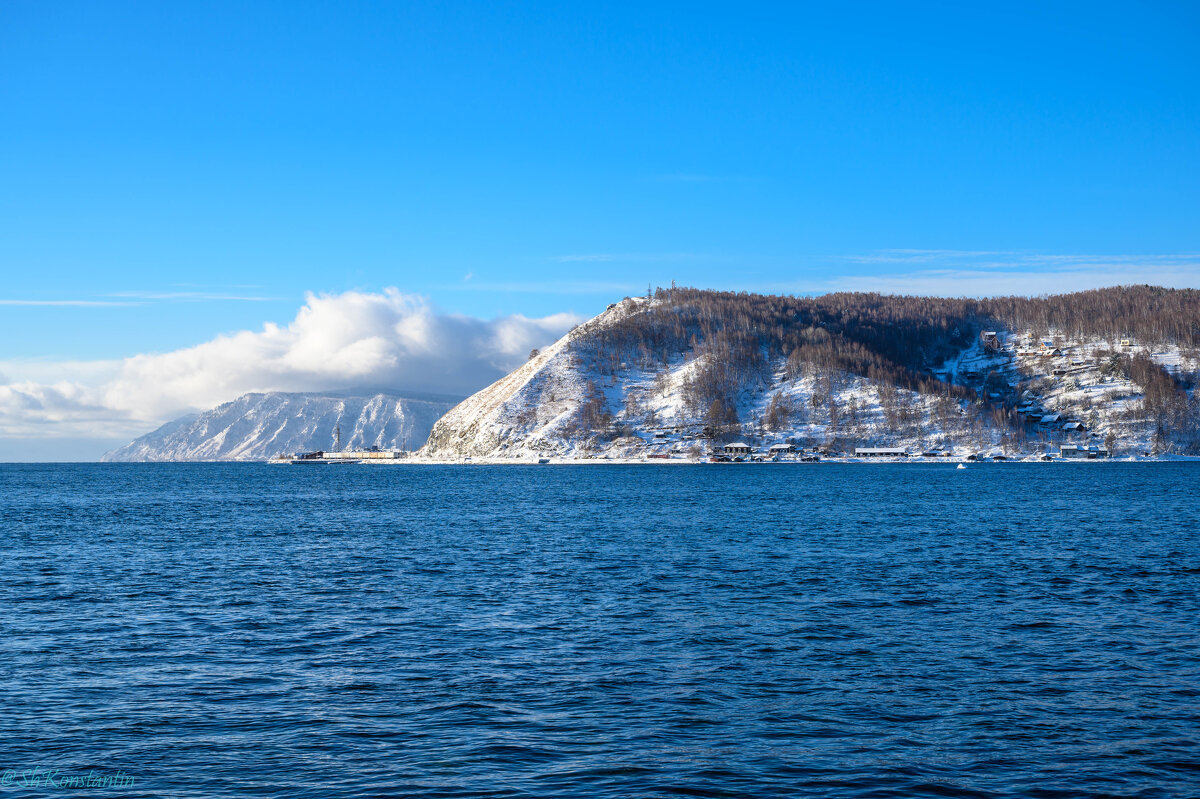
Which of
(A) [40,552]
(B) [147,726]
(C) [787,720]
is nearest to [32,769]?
(B) [147,726]

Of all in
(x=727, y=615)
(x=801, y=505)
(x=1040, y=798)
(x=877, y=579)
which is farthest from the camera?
(x=801, y=505)

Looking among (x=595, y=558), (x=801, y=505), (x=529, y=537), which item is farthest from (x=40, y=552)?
(x=801, y=505)

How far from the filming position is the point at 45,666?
102 feet

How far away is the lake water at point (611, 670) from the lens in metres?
21.3

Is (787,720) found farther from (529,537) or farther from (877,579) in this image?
(529,537)

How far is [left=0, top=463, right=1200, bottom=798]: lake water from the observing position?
21.3 metres

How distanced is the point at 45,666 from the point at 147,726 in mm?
9270

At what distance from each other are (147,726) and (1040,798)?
21.8 meters

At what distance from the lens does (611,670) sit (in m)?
30.1

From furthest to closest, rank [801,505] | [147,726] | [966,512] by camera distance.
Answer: [801,505] → [966,512] → [147,726]

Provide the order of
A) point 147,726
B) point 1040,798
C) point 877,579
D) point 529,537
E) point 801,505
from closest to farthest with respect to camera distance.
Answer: point 1040,798 < point 147,726 < point 877,579 < point 529,537 < point 801,505

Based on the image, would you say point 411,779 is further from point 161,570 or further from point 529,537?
point 529,537

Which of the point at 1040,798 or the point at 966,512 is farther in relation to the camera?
the point at 966,512

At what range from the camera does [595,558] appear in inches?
2410
